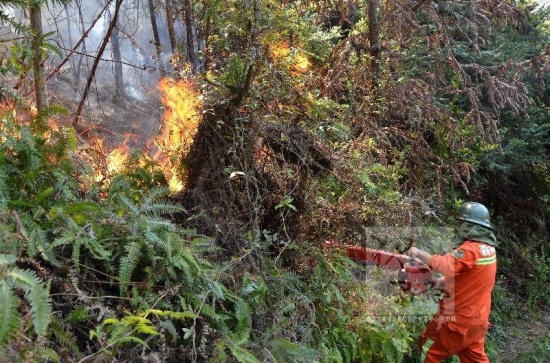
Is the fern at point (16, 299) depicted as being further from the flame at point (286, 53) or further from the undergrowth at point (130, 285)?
the flame at point (286, 53)

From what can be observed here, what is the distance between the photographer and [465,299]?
226 inches

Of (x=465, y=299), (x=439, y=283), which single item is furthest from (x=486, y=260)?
(x=439, y=283)

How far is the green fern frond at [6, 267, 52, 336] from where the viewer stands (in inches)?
101

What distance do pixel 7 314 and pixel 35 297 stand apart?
16cm

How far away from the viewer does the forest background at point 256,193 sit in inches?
142

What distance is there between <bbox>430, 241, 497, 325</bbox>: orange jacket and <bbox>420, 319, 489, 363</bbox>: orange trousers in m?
0.09

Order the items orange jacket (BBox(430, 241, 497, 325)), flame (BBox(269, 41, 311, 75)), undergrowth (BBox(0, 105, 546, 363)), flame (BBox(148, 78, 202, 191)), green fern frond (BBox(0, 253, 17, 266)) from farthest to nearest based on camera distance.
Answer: flame (BBox(269, 41, 311, 75))
flame (BBox(148, 78, 202, 191))
orange jacket (BBox(430, 241, 497, 325))
undergrowth (BBox(0, 105, 546, 363))
green fern frond (BBox(0, 253, 17, 266))

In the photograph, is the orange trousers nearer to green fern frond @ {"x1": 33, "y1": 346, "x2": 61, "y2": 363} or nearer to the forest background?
the forest background

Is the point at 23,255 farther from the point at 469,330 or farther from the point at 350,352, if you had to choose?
the point at 469,330

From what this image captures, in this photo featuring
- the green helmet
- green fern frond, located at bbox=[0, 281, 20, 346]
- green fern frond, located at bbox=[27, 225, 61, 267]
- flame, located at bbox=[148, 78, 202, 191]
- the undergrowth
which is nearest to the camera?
green fern frond, located at bbox=[0, 281, 20, 346]

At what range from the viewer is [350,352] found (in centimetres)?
560

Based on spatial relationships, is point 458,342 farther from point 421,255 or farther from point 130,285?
point 130,285

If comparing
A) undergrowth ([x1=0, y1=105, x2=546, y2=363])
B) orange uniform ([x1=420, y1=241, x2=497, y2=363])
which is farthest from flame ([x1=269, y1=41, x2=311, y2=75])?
orange uniform ([x1=420, y1=241, x2=497, y2=363])

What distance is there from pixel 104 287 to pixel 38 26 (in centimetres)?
320
